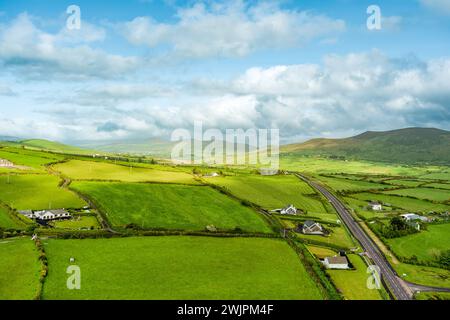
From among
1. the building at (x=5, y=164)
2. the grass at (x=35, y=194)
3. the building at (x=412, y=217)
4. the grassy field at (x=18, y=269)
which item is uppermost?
the building at (x=5, y=164)

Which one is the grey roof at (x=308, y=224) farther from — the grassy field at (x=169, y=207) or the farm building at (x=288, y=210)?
the farm building at (x=288, y=210)

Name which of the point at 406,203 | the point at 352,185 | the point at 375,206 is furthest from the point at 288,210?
the point at 352,185

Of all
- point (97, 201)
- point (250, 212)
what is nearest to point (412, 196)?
point (250, 212)

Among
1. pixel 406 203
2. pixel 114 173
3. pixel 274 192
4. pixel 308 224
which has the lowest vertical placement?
pixel 308 224

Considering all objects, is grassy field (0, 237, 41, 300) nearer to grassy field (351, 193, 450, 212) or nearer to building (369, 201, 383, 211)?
building (369, 201, 383, 211)

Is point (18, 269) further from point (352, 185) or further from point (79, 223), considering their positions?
point (352, 185)

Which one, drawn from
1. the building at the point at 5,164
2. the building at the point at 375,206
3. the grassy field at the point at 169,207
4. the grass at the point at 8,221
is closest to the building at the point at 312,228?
the grassy field at the point at 169,207
